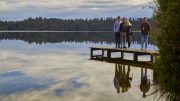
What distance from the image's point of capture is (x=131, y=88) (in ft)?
24.7

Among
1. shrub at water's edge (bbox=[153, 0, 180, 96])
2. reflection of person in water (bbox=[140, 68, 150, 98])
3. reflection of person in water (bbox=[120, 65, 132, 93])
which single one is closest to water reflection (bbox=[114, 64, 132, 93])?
reflection of person in water (bbox=[120, 65, 132, 93])

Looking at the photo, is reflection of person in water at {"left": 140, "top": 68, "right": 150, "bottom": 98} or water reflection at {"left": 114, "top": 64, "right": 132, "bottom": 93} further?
water reflection at {"left": 114, "top": 64, "right": 132, "bottom": 93}

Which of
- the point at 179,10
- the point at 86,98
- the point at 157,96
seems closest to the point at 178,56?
the point at 179,10

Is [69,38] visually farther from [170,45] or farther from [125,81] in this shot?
[170,45]

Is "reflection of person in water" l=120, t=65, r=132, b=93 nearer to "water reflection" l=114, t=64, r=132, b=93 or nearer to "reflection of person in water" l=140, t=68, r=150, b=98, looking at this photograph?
"water reflection" l=114, t=64, r=132, b=93

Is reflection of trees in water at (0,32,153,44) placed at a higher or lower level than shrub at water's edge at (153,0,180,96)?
lower

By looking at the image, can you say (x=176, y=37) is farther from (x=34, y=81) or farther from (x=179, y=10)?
(x=34, y=81)

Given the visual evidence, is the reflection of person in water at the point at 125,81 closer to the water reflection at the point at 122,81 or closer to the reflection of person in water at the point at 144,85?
the water reflection at the point at 122,81

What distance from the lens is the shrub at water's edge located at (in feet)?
17.4

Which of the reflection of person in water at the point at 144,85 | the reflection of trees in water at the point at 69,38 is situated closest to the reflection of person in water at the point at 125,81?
the reflection of person in water at the point at 144,85

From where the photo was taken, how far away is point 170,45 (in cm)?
546

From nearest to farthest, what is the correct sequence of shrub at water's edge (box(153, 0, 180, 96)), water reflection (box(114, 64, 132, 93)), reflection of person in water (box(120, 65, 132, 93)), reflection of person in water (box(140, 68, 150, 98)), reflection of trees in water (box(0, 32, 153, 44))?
shrub at water's edge (box(153, 0, 180, 96)) < reflection of person in water (box(140, 68, 150, 98)) < reflection of person in water (box(120, 65, 132, 93)) < water reflection (box(114, 64, 132, 93)) < reflection of trees in water (box(0, 32, 153, 44))

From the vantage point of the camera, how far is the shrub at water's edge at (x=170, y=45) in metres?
5.31

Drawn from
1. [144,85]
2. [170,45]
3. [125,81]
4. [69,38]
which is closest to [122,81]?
[125,81]
